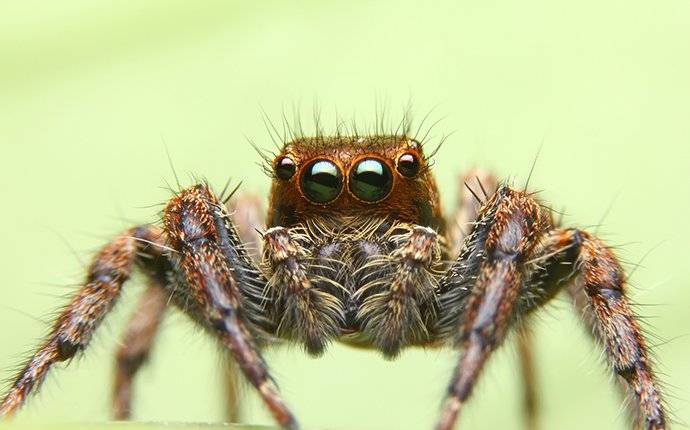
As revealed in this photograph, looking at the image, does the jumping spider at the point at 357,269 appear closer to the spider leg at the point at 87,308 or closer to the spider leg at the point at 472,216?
the spider leg at the point at 87,308

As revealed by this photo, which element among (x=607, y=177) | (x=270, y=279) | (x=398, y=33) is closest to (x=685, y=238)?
(x=607, y=177)

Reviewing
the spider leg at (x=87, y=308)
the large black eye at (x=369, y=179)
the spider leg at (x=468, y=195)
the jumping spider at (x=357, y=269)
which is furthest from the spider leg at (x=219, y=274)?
the spider leg at (x=468, y=195)

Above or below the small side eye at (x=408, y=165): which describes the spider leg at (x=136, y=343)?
below

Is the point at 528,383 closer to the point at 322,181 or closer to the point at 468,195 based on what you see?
the point at 468,195

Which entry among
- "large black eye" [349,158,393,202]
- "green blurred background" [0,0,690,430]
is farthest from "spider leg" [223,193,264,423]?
"green blurred background" [0,0,690,430]

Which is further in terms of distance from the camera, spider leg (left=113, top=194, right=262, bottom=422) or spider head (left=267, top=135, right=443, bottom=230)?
spider leg (left=113, top=194, right=262, bottom=422)

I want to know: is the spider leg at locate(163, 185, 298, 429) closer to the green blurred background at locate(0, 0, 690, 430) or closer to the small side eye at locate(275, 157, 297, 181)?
the small side eye at locate(275, 157, 297, 181)
